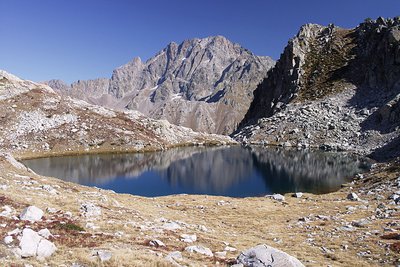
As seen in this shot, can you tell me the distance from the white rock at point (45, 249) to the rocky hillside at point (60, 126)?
348 ft

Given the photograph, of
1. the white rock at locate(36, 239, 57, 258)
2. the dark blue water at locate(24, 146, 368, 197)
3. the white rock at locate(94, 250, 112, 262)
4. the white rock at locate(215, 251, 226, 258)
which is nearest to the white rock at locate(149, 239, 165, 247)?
the white rock at locate(215, 251, 226, 258)

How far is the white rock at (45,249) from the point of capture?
16.7 meters

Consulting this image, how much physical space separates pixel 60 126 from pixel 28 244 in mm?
121270

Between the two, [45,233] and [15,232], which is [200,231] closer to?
[45,233]

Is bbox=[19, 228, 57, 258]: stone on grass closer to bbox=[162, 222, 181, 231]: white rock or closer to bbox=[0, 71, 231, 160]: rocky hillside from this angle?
bbox=[162, 222, 181, 231]: white rock

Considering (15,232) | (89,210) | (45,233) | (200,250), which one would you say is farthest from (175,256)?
(89,210)

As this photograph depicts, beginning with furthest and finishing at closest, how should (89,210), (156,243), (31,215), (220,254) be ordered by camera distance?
Result: (89,210) < (31,215) < (156,243) < (220,254)

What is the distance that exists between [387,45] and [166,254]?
604ft

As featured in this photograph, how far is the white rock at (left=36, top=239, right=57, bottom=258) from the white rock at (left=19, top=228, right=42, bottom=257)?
180 millimetres

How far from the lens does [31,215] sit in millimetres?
23172

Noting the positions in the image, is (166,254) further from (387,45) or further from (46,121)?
(387,45)

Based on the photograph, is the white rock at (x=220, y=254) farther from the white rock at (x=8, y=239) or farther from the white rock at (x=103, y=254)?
the white rock at (x=8, y=239)

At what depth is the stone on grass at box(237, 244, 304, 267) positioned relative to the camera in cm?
1669

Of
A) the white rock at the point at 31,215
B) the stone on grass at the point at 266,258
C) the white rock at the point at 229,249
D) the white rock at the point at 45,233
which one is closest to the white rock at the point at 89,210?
the white rock at the point at 31,215
